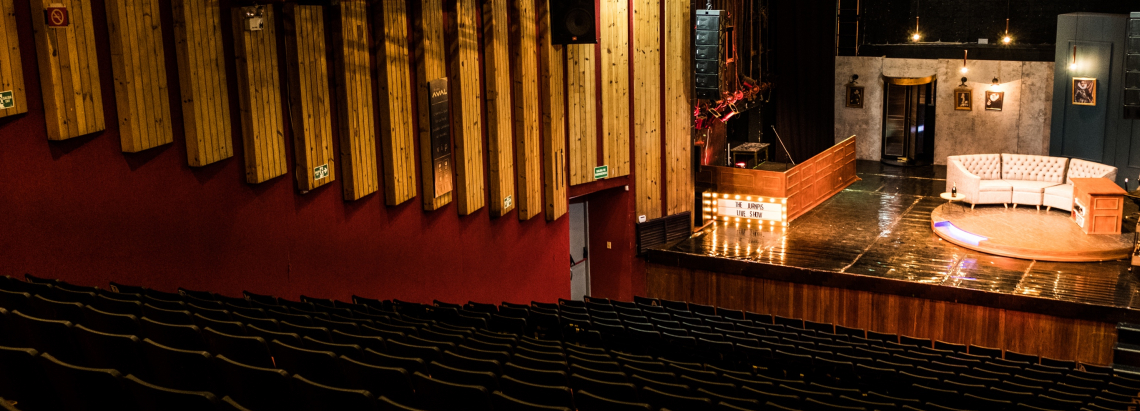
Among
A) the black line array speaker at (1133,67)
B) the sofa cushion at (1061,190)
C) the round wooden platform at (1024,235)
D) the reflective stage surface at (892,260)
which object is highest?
the black line array speaker at (1133,67)

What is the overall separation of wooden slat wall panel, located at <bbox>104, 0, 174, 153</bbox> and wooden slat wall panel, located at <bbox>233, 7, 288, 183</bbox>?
630mm

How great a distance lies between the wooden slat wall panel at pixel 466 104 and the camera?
8953 mm

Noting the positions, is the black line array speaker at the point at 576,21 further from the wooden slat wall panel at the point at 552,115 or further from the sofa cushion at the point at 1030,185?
the sofa cushion at the point at 1030,185

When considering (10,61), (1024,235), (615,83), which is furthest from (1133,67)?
(10,61)

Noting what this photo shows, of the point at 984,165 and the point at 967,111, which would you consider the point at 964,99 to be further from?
the point at 984,165

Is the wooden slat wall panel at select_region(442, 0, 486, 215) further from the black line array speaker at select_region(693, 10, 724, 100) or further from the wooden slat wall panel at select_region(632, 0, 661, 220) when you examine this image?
the black line array speaker at select_region(693, 10, 724, 100)

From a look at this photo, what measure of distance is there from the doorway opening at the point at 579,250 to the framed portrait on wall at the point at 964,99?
7863 millimetres

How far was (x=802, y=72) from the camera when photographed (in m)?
16.8

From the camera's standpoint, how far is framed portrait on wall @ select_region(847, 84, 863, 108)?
1750 centimetres

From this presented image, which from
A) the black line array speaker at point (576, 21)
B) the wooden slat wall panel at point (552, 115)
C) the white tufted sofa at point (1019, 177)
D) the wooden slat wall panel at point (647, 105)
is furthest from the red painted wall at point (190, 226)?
the white tufted sofa at point (1019, 177)

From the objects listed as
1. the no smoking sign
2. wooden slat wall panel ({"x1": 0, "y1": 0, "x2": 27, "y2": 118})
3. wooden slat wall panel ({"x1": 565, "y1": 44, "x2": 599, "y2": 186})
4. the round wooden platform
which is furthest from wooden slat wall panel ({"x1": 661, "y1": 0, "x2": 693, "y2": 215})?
wooden slat wall panel ({"x1": 0, "y1": 0, "x2": 27, "y2": 118})

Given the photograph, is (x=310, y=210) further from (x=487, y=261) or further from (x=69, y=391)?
(x=69, y=391)

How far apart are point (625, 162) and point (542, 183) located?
62.1 inches

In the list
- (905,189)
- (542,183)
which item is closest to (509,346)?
(542,183)
